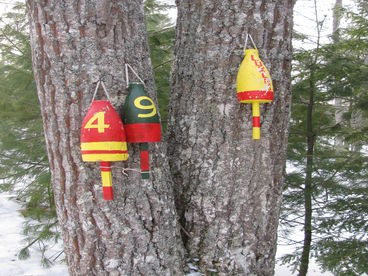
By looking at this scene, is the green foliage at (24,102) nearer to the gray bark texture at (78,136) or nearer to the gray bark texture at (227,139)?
the gray bark texture at (227,139)

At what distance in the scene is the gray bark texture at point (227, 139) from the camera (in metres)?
1.50

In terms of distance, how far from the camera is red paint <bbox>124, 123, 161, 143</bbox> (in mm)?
1269

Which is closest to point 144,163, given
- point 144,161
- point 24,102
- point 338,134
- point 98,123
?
point 144,161

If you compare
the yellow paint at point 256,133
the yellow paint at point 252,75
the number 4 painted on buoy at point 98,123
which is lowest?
the yellow paint at point 256,133

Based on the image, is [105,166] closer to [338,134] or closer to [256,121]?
[256,121]

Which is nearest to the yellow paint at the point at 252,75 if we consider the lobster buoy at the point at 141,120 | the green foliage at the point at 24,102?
the lobster buoy at the point at 141,120

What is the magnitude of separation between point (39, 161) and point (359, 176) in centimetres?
330

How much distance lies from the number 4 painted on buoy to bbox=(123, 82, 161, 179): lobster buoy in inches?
4.2

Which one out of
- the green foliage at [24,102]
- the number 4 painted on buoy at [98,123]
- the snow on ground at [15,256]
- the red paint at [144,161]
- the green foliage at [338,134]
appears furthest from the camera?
the snow on ground at [15,256]

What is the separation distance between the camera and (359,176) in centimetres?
354

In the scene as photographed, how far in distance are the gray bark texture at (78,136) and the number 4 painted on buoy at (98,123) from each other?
0.11 metres

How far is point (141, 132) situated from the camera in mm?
1269

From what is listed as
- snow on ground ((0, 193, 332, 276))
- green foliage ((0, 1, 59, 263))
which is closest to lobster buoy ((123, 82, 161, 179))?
green foliage ((0, 1, 59, 263))

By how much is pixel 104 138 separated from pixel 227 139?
0.56m
